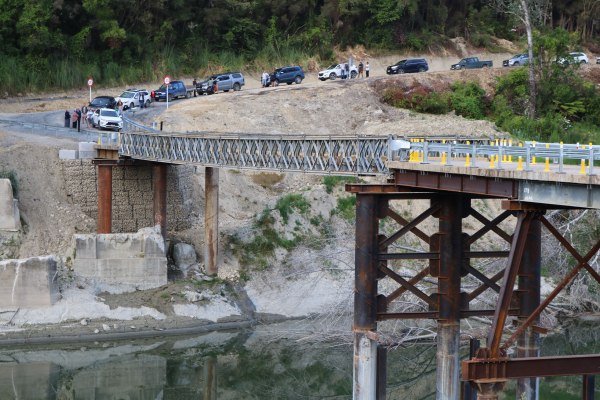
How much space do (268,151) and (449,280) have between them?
10375mm

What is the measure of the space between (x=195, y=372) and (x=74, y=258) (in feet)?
29.6

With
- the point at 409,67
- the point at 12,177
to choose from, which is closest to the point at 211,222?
the point at 12,177

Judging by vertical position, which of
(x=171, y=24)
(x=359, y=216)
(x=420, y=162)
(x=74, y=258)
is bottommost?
(x=74, y=258)

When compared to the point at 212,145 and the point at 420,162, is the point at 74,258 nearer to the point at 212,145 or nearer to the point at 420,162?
the point at 212,145

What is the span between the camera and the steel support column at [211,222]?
34.3 m

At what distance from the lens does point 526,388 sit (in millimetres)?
21125

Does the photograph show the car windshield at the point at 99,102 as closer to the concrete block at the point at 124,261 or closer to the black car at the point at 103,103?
the black car at the point at 103,103

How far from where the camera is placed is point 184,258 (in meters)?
35.1

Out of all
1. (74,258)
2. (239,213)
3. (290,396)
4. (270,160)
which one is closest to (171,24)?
(239,213)

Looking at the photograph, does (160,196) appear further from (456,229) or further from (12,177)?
(456,229)

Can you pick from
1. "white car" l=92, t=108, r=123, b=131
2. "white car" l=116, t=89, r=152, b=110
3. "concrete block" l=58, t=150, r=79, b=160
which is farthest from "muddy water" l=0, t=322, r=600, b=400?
"white car" l=116, t=89, r=152, b=110

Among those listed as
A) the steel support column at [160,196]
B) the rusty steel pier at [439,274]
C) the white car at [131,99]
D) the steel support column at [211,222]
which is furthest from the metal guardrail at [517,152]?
the white car at [131,99]

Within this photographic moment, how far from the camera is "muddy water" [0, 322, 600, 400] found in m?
25.5

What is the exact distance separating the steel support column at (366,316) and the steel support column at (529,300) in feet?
14.4
